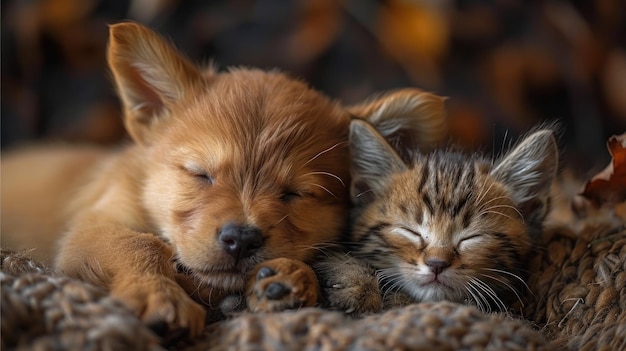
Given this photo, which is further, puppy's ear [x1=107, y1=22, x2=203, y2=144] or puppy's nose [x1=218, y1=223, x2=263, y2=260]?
puppy's ear [x1=107, y1=22, x2=203, y2=144]

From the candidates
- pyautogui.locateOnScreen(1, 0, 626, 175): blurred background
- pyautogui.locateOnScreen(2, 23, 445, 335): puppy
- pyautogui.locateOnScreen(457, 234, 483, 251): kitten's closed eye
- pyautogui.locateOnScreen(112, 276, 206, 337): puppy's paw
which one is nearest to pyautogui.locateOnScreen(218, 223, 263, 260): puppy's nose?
pyautogui.locateOnScreen(2, 23, 445, 335): puppy

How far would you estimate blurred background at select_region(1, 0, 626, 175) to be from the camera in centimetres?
295

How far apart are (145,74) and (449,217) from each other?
902mm

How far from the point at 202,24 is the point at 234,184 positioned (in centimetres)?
166

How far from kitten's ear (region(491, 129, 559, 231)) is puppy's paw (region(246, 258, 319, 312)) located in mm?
587

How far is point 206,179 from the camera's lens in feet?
5.44

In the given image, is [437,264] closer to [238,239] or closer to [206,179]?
[238,239]

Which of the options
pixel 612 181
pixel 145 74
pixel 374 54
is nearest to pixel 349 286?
pixel 612 181

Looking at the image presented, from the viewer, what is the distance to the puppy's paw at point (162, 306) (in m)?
1.28

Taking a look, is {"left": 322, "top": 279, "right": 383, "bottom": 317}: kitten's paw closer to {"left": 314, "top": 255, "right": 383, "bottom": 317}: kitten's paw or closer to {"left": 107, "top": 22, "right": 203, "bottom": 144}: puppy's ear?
{"left": 314, "top": 255, "right": 383, "bottom": 317}: kitten's paw

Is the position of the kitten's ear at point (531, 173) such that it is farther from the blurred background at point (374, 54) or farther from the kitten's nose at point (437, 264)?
the blurred background at point (374, 54)

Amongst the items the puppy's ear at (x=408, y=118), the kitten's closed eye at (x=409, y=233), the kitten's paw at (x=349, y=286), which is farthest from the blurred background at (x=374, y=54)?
the kitten's paw at (x=349, y=286)

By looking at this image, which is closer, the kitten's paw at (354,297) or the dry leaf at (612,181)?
the kitten's paw at (354,297)

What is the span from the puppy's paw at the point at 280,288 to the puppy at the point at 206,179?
7 cm
